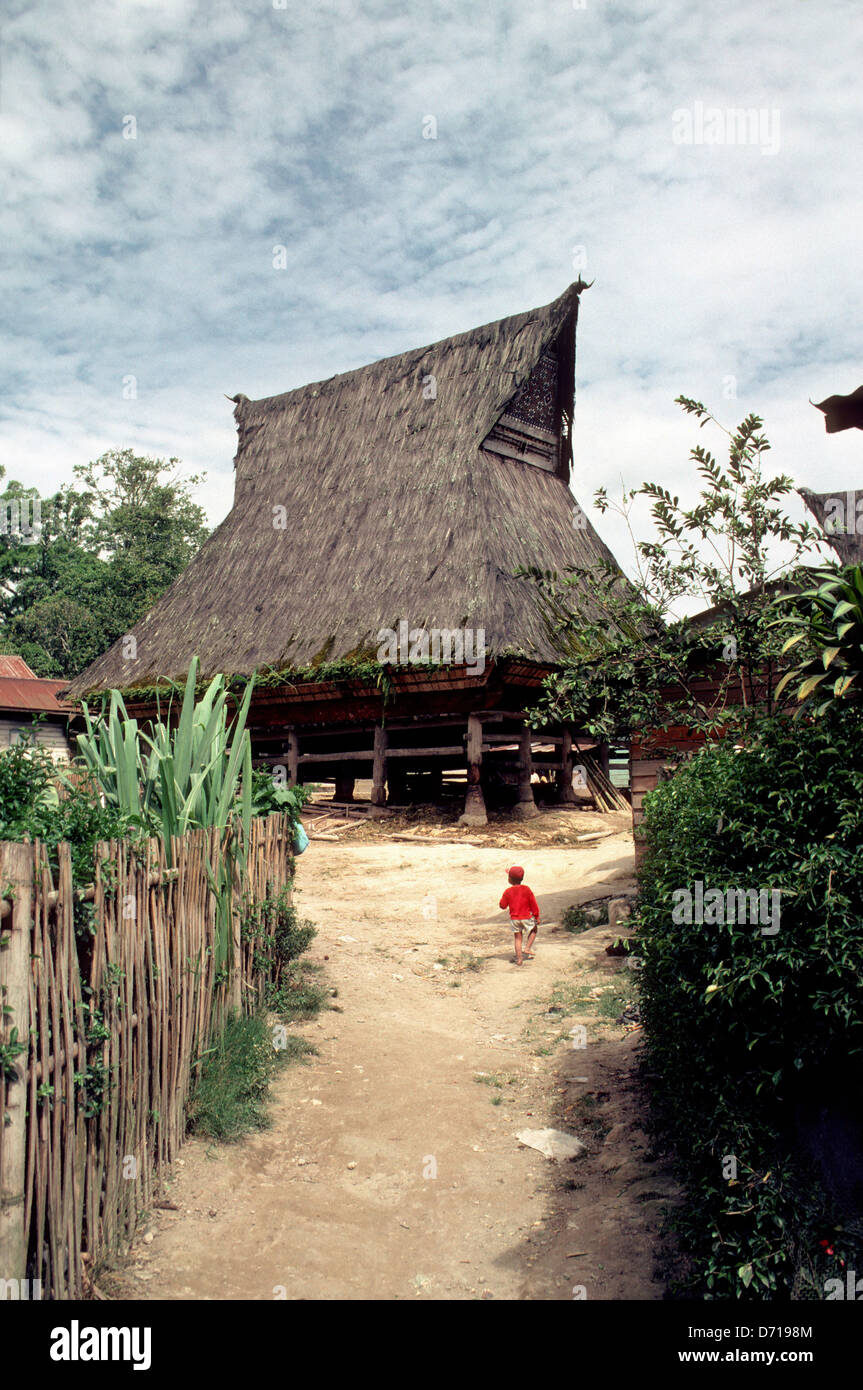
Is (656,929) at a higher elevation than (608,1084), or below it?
higher

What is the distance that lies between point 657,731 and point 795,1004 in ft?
21.7

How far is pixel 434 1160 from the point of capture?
4.82m

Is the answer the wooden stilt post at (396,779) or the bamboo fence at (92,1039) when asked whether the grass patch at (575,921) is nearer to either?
the bamboo fence at (92,1039)

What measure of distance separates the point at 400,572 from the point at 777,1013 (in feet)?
42.5

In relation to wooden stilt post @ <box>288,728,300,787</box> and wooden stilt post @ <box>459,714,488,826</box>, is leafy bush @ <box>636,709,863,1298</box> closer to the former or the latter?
wooden stilt post @ <box>459,714,488,826</box>

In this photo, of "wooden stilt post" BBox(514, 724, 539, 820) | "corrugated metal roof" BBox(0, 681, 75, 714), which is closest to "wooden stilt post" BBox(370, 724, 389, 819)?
"wooden stilt post" BBox(514, 724, 539, 820)

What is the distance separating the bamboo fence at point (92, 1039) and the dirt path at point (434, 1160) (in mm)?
305

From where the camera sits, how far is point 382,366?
1925 cm

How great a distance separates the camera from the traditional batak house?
14578 mm

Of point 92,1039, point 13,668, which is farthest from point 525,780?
point 13,668

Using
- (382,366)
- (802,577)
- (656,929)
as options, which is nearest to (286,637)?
(382,366)

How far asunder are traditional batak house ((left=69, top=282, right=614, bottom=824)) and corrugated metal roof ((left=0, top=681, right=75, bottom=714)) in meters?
6.33

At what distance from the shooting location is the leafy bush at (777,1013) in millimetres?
2982

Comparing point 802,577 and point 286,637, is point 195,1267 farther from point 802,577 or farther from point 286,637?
point 286,637
